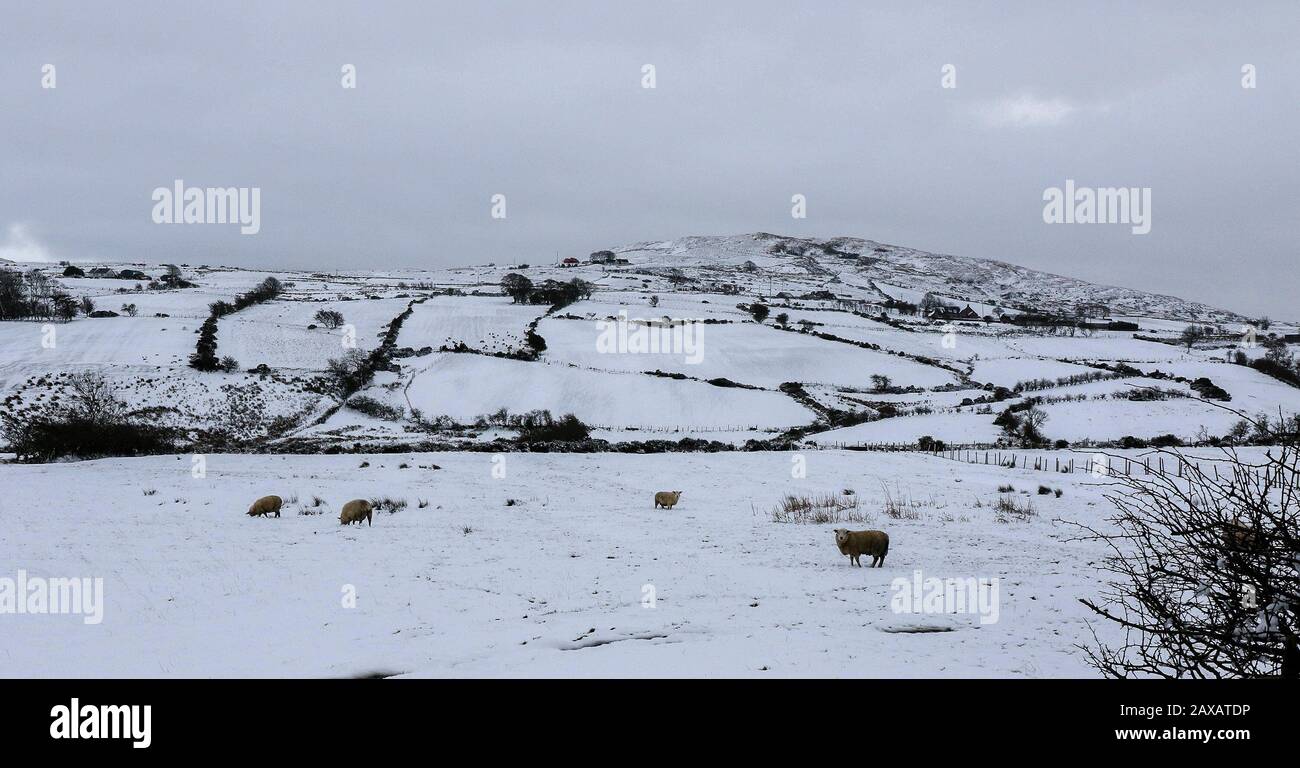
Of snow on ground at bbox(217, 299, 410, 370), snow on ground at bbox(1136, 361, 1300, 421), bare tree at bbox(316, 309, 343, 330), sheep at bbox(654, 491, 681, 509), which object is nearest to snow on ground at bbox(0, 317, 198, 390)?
snow on ground at bbox(217, 299, 410, 370)

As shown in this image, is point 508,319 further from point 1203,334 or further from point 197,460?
point 1203,334

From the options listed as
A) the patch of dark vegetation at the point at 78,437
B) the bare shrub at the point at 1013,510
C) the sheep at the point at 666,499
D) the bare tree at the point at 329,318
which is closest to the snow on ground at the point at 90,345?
the patch of dark vegetation at the point at 78,437

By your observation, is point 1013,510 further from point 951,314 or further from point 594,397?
point 951,314

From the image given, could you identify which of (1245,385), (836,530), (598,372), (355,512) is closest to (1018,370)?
(1245,385)

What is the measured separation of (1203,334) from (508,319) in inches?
4409

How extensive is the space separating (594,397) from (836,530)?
40732mm

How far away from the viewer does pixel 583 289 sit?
98562mm

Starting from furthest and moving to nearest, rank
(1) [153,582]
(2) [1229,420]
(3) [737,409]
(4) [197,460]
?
1. (3) [737,409]
2. (2) [1229,420]
3. (4) [197,460]
4. (1) [153,582]

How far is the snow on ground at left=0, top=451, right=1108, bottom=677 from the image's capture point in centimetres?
676

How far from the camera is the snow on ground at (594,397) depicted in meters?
48.0

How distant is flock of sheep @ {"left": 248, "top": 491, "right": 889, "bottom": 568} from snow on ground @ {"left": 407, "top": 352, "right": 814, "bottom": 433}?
28470mm

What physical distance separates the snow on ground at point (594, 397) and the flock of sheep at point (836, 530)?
2847 cm

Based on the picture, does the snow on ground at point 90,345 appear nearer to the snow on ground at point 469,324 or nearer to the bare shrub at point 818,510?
the snow on ground at point 469,324
